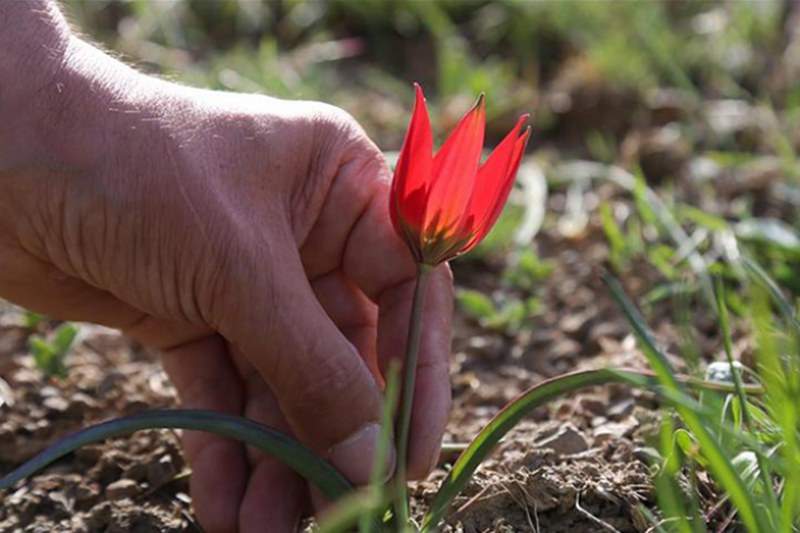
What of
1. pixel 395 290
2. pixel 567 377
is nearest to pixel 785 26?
pixel 395 290

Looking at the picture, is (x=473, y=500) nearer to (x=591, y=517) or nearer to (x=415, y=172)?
(x=591, y=517)

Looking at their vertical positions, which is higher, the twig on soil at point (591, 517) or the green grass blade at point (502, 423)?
the green grass blade at point (502, 423)

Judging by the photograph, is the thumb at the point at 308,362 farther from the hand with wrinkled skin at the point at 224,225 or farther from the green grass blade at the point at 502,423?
the green grass blade at the point at 502,423

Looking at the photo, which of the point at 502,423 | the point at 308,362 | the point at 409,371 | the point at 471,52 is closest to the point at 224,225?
the point at 308,362

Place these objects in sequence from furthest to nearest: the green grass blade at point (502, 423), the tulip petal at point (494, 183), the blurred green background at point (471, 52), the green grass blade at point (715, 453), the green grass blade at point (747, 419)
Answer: the blurred green background at point (471, 52)
the tulip petal at point (494, 183)
the green grass blade at point (502, 423)
the green grass blade at point (747, 419)
the green grass blade at point (715, 453)

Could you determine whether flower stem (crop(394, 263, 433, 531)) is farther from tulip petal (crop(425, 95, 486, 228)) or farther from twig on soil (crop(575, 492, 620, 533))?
twig on soil (crop(575, 492, 620, 533))

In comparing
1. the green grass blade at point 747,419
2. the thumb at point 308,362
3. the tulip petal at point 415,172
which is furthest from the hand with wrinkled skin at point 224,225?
the green grass blade at point 747,419

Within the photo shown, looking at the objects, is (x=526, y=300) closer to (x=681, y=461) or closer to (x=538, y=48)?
(x=681, y=461)

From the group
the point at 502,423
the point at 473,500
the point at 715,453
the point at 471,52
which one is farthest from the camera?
the point at 471,52
